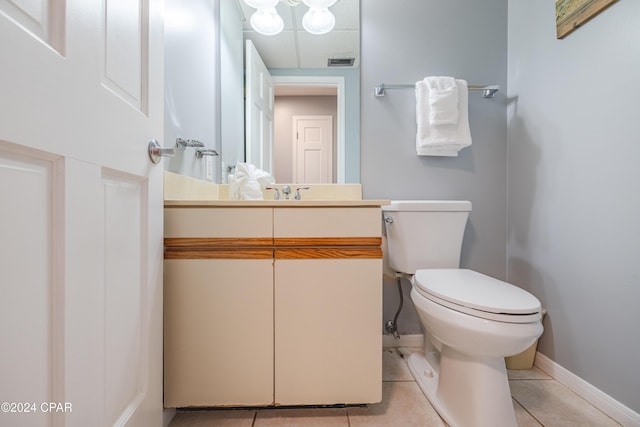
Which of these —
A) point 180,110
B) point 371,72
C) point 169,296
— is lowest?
point 169,296

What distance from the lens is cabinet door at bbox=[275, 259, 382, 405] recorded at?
1005 mm

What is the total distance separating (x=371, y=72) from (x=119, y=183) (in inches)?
54.9

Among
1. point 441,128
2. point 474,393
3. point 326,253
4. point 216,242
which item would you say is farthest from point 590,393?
point 216,242

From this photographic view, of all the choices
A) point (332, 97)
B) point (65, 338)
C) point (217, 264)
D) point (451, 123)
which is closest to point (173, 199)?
point (217, 264)

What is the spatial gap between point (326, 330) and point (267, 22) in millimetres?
→ 1559

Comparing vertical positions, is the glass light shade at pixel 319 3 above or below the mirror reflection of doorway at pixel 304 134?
above

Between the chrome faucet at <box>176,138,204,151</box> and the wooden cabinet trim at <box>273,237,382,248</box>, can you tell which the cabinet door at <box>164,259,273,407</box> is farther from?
the chrome faucet at <box>176,138,204,151</box>

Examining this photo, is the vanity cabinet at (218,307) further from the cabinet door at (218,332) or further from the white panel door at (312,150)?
the white panel door at (312,150)

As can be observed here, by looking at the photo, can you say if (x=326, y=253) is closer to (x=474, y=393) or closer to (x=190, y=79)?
(x=474, y=393)

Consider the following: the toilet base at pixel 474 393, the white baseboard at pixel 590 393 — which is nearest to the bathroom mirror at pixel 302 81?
the toilet base at pixel 474 393

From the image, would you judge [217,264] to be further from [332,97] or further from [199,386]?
[332,97]

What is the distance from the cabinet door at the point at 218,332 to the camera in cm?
98

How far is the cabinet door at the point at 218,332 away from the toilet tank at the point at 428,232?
71 cm

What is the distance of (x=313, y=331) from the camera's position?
1008mm
